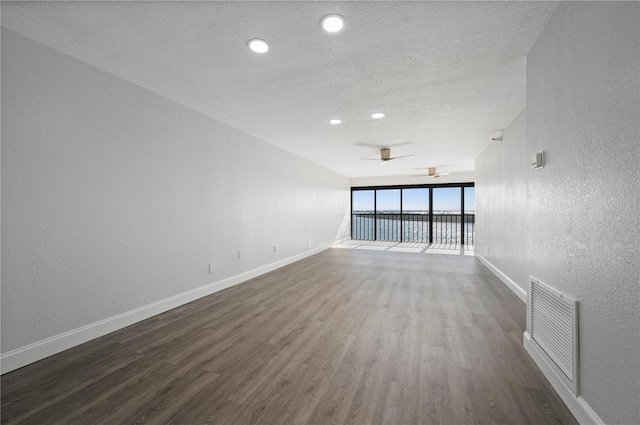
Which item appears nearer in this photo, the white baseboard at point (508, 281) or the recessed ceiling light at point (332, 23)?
the recessed ceiling light at point (332, 23)

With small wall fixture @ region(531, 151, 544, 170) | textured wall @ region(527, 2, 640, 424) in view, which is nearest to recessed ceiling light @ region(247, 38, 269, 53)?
textured wall @ region(527, 2, 640, 424)

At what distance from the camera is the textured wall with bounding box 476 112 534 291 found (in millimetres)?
3279

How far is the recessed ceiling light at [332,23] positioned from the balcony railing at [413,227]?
27.4 ft

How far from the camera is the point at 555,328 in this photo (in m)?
1.66

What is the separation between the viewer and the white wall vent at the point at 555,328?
4.74 feet

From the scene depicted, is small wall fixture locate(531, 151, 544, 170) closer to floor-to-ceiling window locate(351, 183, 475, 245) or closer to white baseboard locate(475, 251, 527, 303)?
white baseboard locate(475, 251, 527, 303)

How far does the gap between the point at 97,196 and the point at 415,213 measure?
892cm

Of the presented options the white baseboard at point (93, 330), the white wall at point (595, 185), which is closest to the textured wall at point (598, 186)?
the white wall at point (595, 185)

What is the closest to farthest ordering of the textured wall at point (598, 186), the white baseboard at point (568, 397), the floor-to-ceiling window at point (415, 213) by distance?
the textured wall at point (598, 186) < the white baseboard at point (568, 397) < the floor-to-ceiling window at point (415, 213)

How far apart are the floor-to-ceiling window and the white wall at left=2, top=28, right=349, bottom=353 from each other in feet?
22.4

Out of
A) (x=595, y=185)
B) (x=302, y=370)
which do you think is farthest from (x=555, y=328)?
(x=302, y=370)

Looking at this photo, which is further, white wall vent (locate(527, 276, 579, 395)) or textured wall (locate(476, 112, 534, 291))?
textured wall (locate(476, 112, 534, 291))

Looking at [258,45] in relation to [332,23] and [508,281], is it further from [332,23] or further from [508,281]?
[508,281]

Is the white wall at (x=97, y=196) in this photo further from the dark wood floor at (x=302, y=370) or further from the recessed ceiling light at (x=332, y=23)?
the recessed ceiling light at (x=332, y=23)
